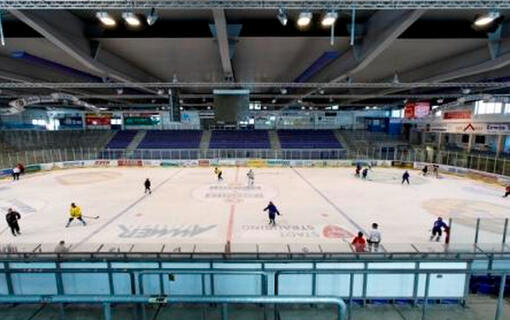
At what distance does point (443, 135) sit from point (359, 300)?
120 feet

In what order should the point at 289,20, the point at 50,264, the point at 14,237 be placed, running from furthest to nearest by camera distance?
1. the point at 14,237
2. the point at 289,20
3. the point at 50,264

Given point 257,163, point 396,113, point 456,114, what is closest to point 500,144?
point 456,114

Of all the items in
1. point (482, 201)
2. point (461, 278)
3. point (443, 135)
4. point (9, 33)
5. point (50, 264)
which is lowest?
point (482, 201)

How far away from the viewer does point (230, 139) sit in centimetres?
A: 3634

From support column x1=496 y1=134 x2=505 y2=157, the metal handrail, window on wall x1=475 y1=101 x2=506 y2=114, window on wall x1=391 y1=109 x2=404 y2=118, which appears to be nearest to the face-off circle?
the metal handrail

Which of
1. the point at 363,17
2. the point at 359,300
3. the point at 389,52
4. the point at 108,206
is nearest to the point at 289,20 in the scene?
the point at 363,17

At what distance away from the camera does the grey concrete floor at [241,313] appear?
15.9 ft

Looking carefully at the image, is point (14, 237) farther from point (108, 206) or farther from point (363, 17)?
point (363, 17)

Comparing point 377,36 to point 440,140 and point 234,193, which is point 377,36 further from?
point 440,140

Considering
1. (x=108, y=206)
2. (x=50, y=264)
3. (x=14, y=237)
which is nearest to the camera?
(x=50, y=264)

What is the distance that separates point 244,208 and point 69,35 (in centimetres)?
988

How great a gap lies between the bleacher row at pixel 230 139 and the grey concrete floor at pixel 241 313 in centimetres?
2865

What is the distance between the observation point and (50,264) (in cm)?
550

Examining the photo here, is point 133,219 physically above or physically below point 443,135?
below
